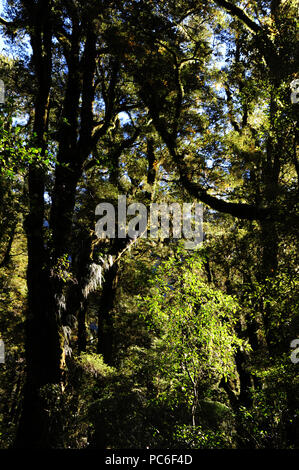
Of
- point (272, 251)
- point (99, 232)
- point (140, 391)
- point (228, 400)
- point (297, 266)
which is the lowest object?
point (228, 400)

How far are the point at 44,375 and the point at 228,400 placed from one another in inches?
306

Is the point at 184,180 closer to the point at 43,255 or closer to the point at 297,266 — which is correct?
the point at 297,266

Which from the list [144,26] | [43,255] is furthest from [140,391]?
[144,26]

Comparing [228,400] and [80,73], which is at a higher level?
[80,73]

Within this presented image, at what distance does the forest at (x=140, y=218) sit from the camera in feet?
17.4

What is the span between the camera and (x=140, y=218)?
35.3 feet

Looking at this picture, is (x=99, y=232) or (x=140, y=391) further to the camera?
(x=99, y=232)

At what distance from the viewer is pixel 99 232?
946 centimetres

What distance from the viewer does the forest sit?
209 inches

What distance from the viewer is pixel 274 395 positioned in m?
5.53

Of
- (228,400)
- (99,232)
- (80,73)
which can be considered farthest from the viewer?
(228,400)
